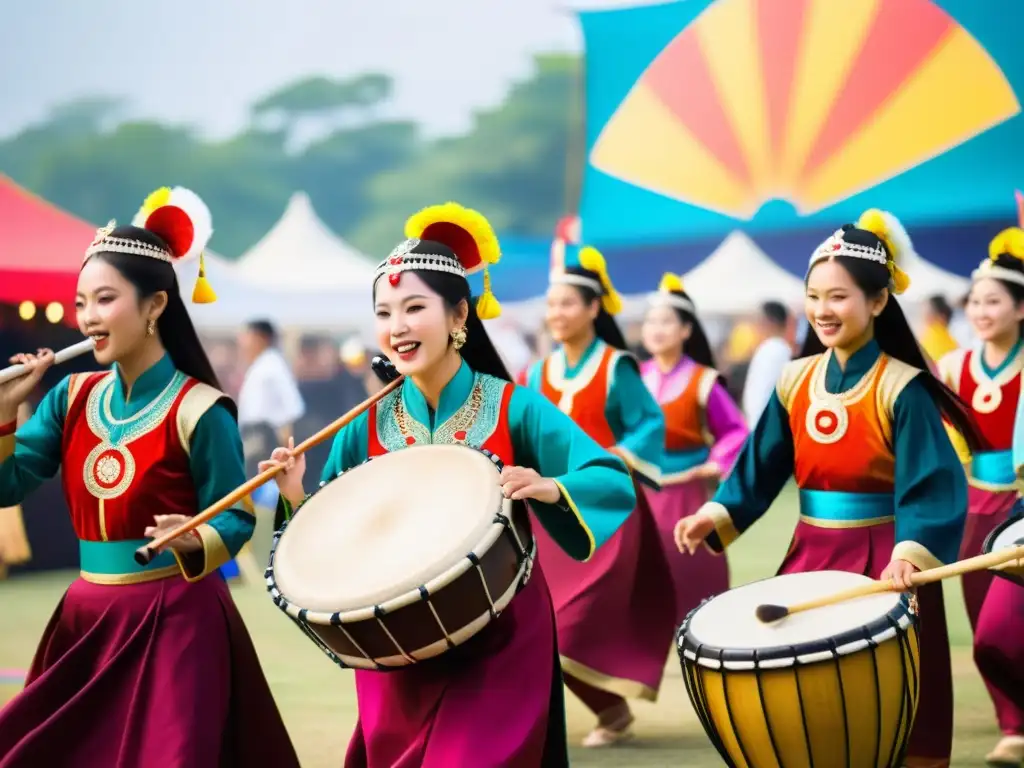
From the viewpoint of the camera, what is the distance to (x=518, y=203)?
2412cm

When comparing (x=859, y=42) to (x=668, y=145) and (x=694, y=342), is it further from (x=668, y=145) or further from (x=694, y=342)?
(x=694, y=342)

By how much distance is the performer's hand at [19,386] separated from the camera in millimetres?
3154

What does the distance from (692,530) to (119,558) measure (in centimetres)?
128

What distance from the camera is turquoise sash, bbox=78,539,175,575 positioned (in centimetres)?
310

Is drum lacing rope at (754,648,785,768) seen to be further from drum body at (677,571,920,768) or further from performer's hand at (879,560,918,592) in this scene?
performer's hand at (879,560,918,592)

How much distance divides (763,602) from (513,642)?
53 centimetres

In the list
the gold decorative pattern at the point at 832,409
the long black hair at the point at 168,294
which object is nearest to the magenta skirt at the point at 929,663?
the gold decorative pattern at the point at 832,409

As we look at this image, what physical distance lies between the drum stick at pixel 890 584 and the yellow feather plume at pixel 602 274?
2.53 meters

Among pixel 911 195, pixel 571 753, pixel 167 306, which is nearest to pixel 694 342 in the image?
pixel 571 753

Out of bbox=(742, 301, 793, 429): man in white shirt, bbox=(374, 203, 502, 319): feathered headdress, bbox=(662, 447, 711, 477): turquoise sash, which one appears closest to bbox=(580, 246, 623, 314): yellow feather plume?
bbox=(662, 447, 711, 477): turquoise sash

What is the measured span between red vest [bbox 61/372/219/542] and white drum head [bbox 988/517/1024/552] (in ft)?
5.50

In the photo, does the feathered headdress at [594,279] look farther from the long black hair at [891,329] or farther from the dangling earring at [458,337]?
the dangling earring at [458,337]

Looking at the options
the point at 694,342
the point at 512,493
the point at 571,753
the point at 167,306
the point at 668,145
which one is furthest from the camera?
the point at 668,145

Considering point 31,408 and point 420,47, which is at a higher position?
point 420,47
